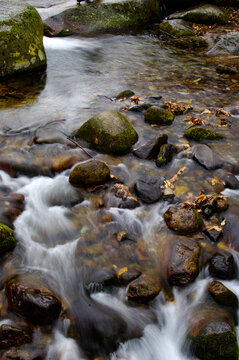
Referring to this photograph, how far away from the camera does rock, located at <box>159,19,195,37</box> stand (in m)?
13.6

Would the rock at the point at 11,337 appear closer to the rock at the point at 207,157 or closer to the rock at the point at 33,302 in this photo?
the rock at the point at 33,302

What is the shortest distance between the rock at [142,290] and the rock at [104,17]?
1215 centimetres

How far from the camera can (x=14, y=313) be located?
3.24 m

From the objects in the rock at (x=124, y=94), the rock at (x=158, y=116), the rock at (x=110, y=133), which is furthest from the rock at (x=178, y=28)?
the rock at (x=110, y=133)

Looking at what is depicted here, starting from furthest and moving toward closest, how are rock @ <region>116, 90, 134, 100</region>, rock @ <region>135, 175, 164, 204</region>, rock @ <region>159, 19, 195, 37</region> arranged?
rock @ <region>159, 19, 195, 37</region>
rock @ <region>116, 90, 134, 100</region>
rock @ <region>135, 175, 164, 204</region>

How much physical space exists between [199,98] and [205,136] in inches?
84.8

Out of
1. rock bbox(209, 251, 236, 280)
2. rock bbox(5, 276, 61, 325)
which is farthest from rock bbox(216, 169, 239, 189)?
rock bbox(5, 276, 61, 325)

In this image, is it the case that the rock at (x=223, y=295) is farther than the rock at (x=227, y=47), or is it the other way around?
the rock at (x=227, y=47)

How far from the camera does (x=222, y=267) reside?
3818 mm

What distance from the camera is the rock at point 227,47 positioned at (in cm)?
1127

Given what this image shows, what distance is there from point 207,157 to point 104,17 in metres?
11.1

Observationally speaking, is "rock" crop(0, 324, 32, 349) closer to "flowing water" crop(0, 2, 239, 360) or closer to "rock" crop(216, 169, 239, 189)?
"flowing water" crop(0, 2, 239, 360)

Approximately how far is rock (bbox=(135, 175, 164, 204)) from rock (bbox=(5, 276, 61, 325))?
7.13 feet

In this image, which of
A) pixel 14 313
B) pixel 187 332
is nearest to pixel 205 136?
pixel 187 332
